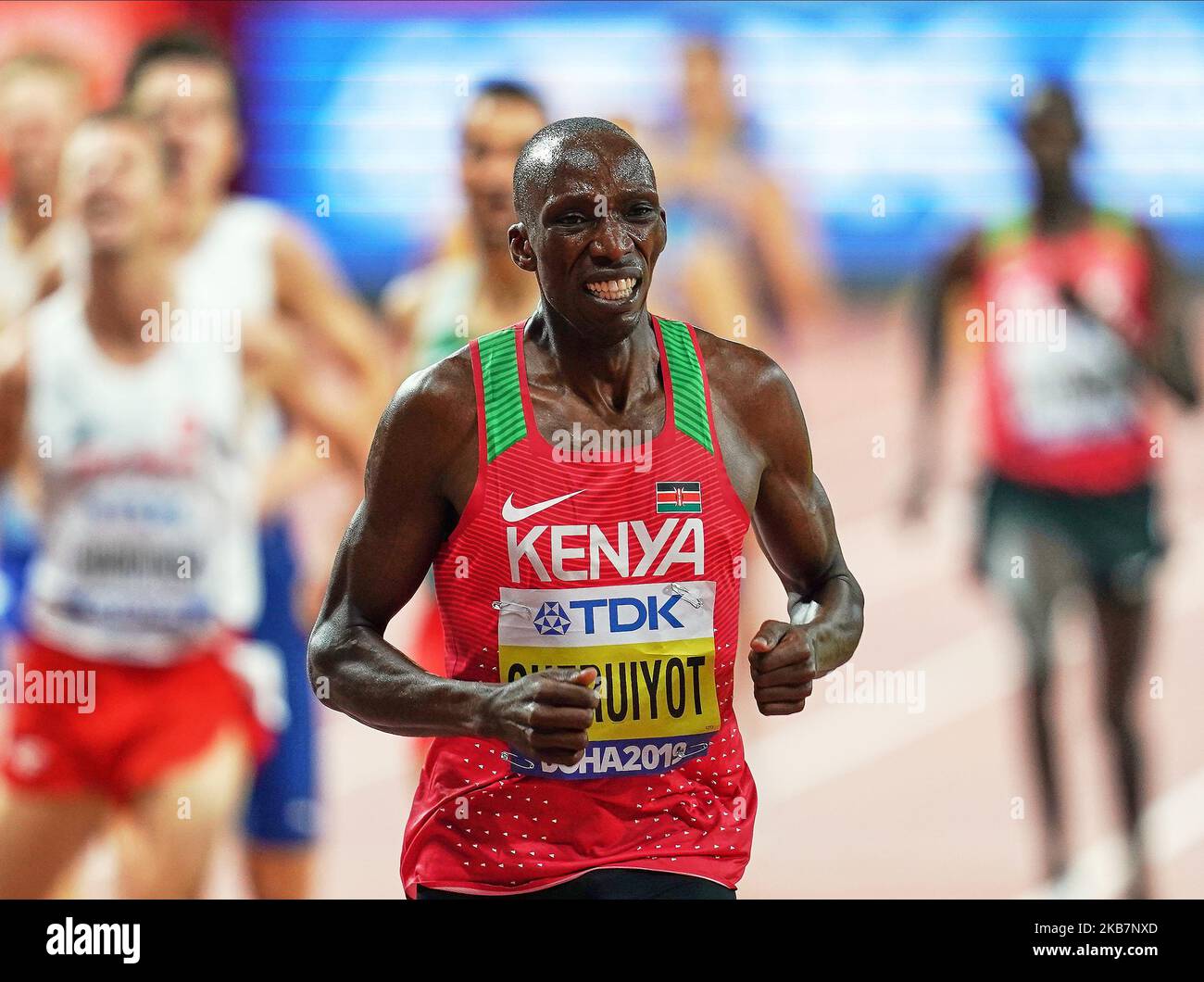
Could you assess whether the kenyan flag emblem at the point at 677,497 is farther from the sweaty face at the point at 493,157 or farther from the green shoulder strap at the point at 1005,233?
the green shoulder strap at the point at 1005,233

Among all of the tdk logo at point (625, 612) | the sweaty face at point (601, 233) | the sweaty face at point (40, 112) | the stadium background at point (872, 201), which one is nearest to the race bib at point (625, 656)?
the tdk logo at point (625, 612)

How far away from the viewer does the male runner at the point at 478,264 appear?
482 centimetres

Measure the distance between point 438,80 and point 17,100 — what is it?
1.30m

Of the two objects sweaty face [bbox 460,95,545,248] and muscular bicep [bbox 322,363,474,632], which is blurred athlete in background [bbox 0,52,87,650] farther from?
muscular bicep [bbox 322,363,474,632]

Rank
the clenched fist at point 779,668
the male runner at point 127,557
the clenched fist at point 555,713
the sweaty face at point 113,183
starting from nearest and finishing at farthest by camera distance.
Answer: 1. the clenched fist at point 555,713
2. the clenched fist at point 779,668
3. the male runner at point 127,557
4. the sweaty face at point 113,183

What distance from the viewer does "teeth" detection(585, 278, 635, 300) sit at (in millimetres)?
2246

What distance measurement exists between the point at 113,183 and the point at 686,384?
317 centimetres

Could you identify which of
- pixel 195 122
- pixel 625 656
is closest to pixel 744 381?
pixel 625 656

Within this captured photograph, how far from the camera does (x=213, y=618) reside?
16.2 feet

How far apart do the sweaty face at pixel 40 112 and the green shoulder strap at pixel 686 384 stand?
125 inches

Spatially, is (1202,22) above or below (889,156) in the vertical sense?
above

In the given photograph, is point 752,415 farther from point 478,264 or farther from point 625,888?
point 478,264

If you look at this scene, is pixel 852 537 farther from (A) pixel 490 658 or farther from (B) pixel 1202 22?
(A) pixel 490 658

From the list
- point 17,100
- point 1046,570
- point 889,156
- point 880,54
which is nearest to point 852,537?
Answer: point 1046,570
